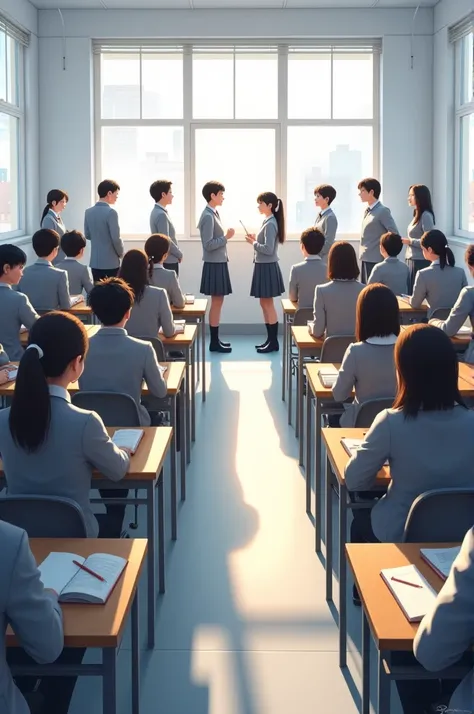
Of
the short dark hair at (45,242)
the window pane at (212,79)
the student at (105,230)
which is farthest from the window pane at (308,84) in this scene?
the short dark hair at (45,242)

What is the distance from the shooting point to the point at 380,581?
202 centimetres

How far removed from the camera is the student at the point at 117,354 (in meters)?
3.65

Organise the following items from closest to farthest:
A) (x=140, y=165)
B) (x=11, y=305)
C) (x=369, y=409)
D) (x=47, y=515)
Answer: (x=47, y=515)
(x=369, y=409)
(x=11, y=305)
(x=140, y=165)

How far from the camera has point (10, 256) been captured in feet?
15.7

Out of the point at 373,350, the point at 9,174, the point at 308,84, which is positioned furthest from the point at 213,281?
the point at 373,350

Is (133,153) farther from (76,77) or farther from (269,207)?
(269,207)

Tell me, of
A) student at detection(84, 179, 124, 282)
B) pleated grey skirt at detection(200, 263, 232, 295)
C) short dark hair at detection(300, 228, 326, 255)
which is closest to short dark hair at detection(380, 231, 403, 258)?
short dark hair at detection(300, 228, 326, 255)

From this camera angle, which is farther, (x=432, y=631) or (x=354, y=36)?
(x=354, y=36)

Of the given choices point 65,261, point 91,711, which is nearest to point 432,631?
point 91,711

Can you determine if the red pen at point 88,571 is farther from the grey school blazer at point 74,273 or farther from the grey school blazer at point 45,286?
the grey school blazer at point 74,273

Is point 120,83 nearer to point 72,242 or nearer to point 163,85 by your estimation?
point 163,85

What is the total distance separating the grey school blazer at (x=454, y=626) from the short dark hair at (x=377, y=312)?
1.96m

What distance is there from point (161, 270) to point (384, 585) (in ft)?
13.7

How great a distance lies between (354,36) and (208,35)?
61.2 inches
